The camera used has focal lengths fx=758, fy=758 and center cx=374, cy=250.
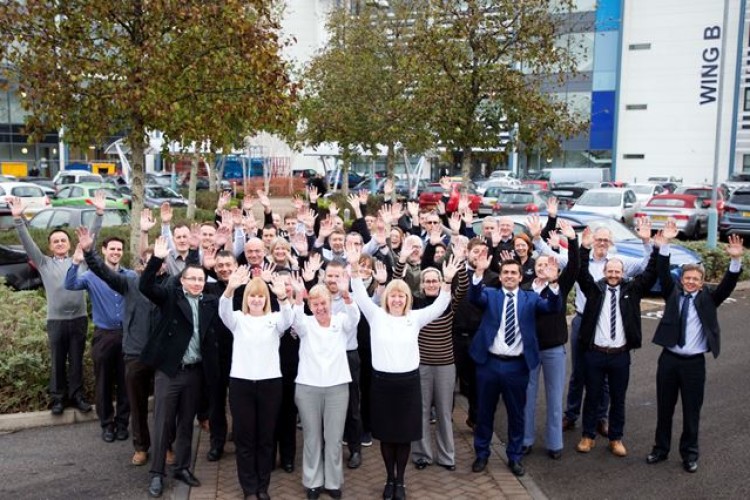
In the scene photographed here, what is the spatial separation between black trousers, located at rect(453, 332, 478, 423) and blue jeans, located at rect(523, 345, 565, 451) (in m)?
0.55

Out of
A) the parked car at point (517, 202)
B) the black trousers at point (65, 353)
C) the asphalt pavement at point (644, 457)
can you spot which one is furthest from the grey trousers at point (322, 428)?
the parked car at point (517, 202)

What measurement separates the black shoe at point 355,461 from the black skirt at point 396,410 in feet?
2.87

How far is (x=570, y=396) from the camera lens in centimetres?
762

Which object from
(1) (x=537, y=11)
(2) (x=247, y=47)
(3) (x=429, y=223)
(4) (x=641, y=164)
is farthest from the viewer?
(4) (x=641, y=164)

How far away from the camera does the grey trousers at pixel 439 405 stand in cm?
644

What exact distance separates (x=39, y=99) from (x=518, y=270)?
25.4ft

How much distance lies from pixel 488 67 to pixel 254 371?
32.8ft

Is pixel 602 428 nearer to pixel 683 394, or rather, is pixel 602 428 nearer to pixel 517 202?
pixel 683 394

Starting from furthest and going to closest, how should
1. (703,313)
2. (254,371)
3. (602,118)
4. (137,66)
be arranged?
(602,118) → (137,66) → (703,313) → (254,371)

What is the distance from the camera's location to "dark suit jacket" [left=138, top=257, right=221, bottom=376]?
19.4 feet

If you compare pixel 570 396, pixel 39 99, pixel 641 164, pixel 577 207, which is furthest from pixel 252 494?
pixel 641 164

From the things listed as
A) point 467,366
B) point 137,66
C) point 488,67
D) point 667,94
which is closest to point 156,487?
point 467,366

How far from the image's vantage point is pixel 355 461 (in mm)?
6648

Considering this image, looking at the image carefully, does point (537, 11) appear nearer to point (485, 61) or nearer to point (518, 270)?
point (485, 61)
